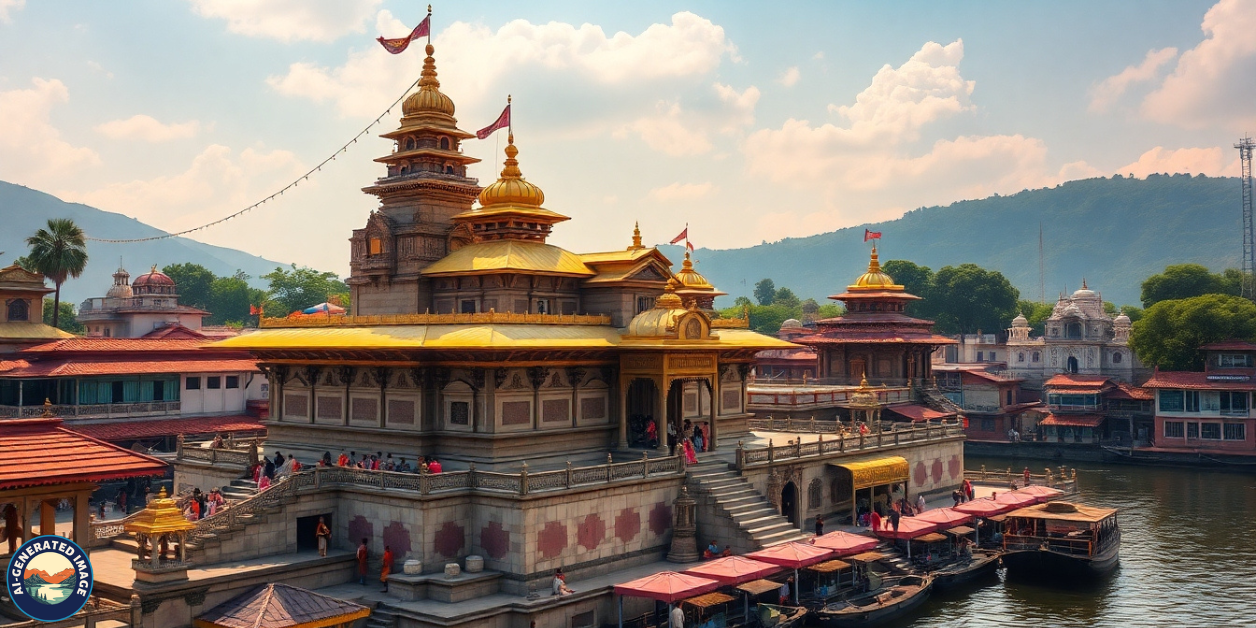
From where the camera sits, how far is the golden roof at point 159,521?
95.9 ft

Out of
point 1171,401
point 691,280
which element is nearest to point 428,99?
point 691,280

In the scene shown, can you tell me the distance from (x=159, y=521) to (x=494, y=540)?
30.6ft

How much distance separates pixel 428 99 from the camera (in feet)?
→ 153

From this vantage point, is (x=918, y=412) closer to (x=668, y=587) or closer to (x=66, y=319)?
(x=668, y=587)

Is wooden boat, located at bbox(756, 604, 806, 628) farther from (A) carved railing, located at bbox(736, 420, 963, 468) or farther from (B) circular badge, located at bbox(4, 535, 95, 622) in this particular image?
(B) circular badge, located at bbox(4, 535, 95, 622)

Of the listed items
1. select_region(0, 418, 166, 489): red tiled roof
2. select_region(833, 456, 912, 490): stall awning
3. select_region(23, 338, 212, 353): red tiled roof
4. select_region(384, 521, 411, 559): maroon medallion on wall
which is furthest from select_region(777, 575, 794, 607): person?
select_region(23, 338, 212, 353): red tiled roof

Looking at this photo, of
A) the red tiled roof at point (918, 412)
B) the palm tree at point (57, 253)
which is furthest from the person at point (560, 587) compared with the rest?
the palm tree at point (57, 253)

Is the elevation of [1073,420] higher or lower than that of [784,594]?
higher

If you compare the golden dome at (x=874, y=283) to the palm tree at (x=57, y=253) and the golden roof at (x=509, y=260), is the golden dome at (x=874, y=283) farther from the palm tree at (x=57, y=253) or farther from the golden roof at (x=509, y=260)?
the palm tree at (x=57, y=253)

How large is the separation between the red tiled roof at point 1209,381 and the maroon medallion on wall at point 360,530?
63093mm

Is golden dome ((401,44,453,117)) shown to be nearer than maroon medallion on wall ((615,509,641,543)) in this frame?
No

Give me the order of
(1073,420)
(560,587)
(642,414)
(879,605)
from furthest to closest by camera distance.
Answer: (1073,420) → (642,414) → (879,605) → (560,587)

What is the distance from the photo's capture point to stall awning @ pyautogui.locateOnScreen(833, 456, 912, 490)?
4558 cm

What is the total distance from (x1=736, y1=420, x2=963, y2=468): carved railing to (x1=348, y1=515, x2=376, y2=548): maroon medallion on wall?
43.4 feet
